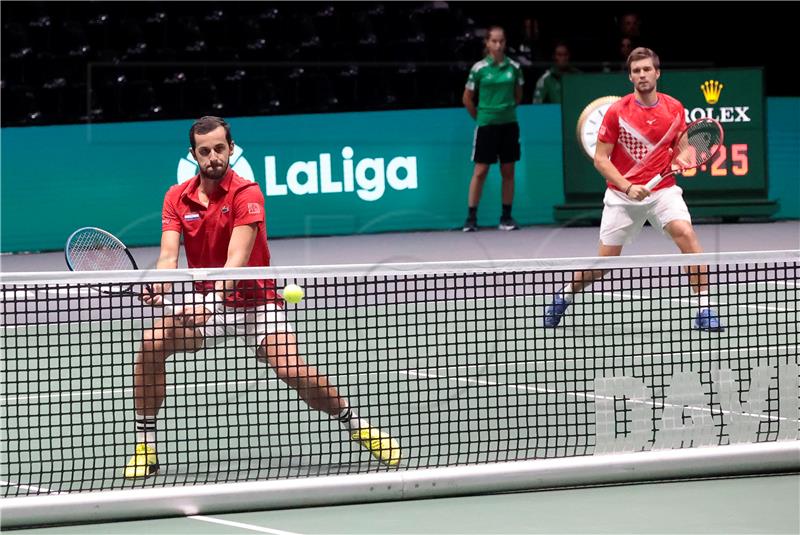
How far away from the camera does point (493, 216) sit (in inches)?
519

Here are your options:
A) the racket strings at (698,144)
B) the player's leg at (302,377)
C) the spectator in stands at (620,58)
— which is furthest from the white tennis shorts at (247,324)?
the spectator in stands at (620,58)

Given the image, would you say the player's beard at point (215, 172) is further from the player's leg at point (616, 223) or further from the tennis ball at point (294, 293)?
the player's leg at point (616, 223)

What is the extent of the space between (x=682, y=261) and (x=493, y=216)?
27.3ft

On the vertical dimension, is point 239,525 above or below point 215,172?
below

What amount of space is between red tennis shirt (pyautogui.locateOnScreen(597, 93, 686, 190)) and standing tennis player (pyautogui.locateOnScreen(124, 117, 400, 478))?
294 cm

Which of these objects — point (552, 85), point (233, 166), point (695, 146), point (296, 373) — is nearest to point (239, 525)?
point (296, 373)

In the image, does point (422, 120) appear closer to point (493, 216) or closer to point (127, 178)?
point (493, 216)

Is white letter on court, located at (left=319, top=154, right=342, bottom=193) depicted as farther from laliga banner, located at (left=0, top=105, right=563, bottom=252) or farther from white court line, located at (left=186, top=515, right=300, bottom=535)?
white court line, located at (left=186, top=515, right=300, bottom=535)

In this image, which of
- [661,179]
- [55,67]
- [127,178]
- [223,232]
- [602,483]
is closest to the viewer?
[602,483]

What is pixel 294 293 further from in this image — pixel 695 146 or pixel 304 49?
pixel 304 49

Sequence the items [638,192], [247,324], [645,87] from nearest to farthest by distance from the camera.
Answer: [247,324]
[638,192]
[645,87]

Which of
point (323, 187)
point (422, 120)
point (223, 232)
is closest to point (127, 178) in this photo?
point (323, 187)

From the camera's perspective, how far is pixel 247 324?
4.86 metres

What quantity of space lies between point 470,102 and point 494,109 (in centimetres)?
22
